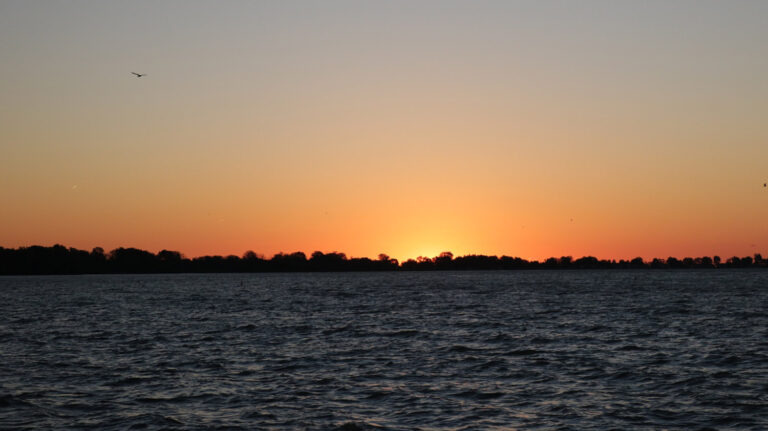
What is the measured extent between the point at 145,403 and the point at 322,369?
35.3ft

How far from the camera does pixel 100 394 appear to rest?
1227 inches

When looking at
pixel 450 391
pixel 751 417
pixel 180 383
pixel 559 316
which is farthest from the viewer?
pixel 559 316

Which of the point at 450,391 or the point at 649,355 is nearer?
the point at 450,391

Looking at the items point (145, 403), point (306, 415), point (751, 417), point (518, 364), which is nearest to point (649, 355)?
point (518, 364)

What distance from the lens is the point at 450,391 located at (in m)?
31.7

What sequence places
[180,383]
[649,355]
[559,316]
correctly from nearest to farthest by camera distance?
[180,383], [649,355], [559,316]

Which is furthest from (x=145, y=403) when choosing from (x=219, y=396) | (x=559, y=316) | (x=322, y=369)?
(x=559, y=316)

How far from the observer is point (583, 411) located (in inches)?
1088

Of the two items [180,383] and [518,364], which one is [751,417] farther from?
[180,383]

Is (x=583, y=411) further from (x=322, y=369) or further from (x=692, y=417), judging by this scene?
(x=322, y=369)

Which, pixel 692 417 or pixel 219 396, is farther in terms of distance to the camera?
pixel 219 396

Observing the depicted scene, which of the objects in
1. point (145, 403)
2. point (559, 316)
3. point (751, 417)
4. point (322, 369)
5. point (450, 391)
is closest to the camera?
point (751, 417)

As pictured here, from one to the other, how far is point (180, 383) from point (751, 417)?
23.5 m

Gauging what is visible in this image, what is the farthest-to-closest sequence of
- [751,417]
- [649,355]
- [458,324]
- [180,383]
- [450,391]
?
1. [458,324]
2. [649,355]
3. [180,383]
4. [450,391]
5. [751,417]
